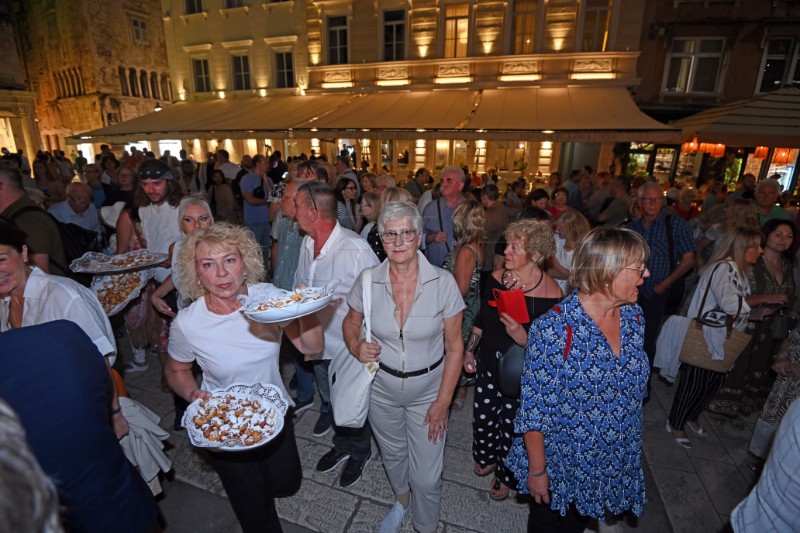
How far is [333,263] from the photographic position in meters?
3.07

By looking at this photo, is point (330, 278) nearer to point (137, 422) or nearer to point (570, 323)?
point (137, 422)

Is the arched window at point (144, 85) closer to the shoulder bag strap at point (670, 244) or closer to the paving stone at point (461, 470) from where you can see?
the paving stone at point (461, 470)

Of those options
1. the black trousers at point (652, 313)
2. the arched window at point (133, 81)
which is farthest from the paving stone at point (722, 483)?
the arched window at point (133, 81)

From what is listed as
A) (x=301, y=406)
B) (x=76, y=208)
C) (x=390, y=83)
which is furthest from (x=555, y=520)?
(x=390, y=83)

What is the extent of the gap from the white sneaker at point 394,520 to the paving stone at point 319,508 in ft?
1.00

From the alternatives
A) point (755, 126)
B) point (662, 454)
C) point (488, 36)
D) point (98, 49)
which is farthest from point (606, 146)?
point (98, 49)

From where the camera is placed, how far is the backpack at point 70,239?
3178 millimetres

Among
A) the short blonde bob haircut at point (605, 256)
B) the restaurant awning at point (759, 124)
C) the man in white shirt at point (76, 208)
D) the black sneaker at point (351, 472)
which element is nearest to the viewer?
the short blonde bob haircut at point (605, 256)

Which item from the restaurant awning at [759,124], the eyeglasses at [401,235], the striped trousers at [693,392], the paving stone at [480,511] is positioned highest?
the restaurant awning at [759,124]

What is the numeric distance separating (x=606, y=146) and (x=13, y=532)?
55.3ft

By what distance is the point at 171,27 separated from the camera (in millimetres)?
19219

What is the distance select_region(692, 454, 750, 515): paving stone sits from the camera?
299 centimetres

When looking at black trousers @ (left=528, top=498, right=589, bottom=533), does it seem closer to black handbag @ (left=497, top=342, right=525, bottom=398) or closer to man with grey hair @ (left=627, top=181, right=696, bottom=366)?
black handbag @ (left=497, top=342, right=525, bottom=398)

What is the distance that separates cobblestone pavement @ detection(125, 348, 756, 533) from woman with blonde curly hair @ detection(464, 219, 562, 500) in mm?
235
